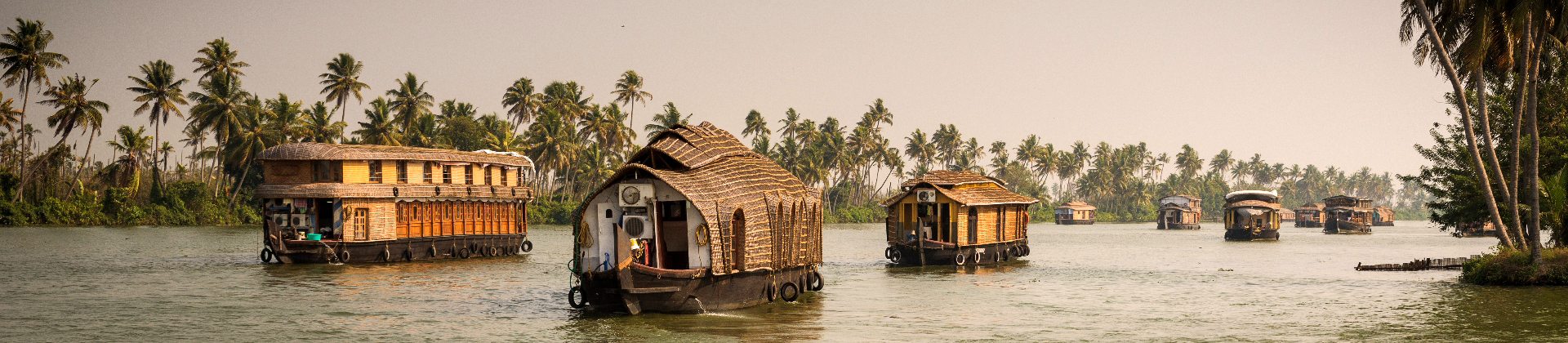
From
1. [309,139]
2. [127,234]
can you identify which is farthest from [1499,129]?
[309,139]

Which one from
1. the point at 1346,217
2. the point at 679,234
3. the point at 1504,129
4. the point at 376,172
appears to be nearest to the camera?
the point at 679,234

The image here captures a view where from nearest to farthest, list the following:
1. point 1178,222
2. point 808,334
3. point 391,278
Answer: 1. point 808,334
2. point 391,278
3. point 1178,222

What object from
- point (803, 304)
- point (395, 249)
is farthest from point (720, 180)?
point (395, 249)

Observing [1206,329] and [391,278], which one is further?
[391,278]

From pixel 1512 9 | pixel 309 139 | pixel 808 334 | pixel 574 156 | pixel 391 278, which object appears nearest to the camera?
pixel 808 334

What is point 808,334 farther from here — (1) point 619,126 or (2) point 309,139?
(1) point 619,126

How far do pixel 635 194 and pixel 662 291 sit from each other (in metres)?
1.79

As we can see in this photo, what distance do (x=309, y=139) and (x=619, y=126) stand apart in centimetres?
2463

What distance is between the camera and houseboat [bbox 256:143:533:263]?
3669 centimetres

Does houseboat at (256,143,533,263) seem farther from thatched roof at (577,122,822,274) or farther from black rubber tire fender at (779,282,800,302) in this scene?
black rubber tire fender at (779,282,800,302)

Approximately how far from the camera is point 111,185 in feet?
247

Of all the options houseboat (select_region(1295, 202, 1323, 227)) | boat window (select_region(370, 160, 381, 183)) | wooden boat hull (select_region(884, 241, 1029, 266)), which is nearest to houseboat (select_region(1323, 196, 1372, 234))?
houseboat (select_region(1295, 202, 1323, 227))

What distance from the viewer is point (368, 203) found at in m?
37.7

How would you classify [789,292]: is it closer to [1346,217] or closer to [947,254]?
[947,254]
